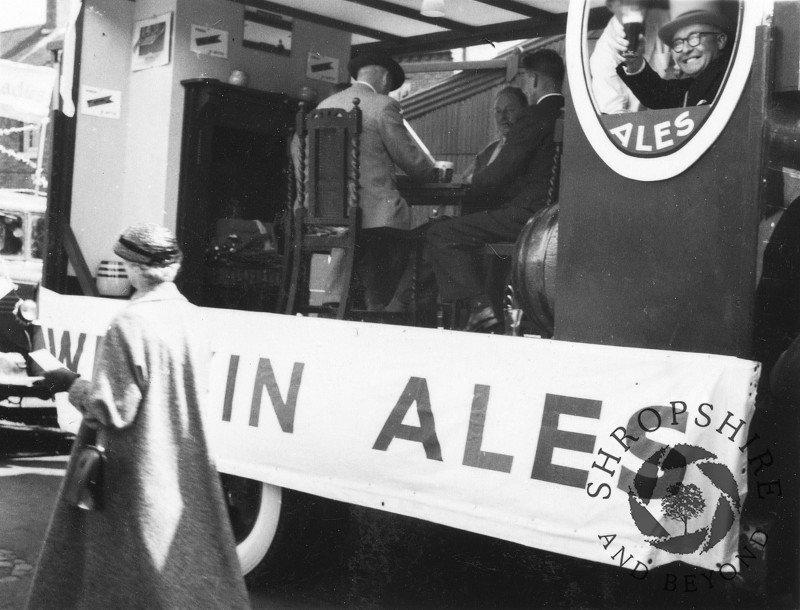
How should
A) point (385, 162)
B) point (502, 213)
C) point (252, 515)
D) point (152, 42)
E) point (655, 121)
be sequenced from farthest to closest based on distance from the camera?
point (152, 42), point (385, 162), point (502, 213), point (252, 515), point (655, 121)

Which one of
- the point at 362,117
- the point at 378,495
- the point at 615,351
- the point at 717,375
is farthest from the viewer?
the point at 362,117

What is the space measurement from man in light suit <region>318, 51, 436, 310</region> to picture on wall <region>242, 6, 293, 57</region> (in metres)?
1.06


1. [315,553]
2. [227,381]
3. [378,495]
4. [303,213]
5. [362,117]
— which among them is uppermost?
[362,117]

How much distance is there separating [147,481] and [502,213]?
9.21 feet

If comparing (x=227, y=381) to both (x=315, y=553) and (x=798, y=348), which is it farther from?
(x=798, y=348)

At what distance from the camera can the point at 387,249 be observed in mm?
5887

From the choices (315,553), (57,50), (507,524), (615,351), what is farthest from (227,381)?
(57,50)

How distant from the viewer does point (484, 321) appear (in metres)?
5.10

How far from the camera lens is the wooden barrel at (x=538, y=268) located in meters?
3.86

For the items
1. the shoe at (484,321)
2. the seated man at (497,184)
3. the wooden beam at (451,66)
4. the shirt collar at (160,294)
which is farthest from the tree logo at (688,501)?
the wooden beam at (451,66)

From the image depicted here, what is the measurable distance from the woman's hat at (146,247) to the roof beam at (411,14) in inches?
155

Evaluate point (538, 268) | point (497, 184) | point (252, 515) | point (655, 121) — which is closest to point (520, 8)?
point (497, 184)

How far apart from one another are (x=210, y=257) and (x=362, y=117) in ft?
4.97

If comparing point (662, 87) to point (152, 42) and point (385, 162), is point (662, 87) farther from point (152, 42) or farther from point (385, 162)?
point (152, 42)
